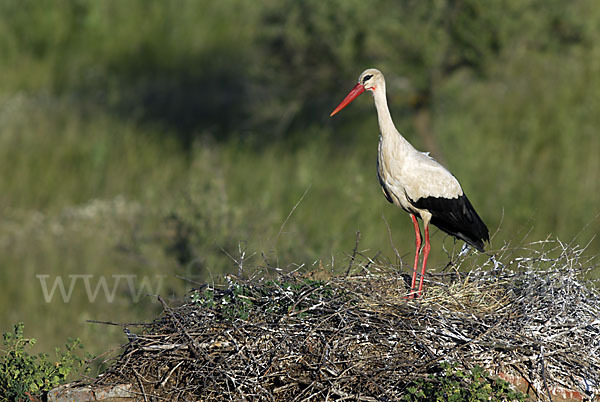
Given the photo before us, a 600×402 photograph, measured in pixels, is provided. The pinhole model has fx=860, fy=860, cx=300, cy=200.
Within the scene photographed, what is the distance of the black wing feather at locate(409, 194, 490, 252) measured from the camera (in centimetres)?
564

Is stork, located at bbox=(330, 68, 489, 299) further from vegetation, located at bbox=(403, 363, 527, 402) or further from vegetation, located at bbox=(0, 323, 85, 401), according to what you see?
vegetation, located at bbox=(0, 323, 85, 401)

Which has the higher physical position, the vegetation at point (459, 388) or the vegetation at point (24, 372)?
the vegetation at point (459, 388)

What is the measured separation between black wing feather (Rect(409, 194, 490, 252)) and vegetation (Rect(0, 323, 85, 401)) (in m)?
2.42

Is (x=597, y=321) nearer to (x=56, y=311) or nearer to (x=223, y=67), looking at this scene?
(x=56, y=311)

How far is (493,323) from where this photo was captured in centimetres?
456

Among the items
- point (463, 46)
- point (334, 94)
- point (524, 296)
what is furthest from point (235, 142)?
point (524, 296)

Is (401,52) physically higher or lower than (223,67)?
higher

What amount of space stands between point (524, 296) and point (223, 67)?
12747 millimetres

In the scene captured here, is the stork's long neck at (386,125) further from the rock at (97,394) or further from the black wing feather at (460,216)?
the rock at (97,394)

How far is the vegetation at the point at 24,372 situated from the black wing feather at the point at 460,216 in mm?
2418

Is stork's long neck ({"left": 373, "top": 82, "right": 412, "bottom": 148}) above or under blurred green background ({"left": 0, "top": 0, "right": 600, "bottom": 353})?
above

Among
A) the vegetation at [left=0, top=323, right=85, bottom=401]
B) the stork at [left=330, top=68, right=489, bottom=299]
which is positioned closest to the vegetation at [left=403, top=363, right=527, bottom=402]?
the stork at [left=330, top=68, right=489, bottom=299]

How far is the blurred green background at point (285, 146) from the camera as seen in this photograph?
995cm

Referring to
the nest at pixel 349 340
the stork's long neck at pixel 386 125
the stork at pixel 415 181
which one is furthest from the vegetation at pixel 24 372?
the stork's long neck at pixel 386 125
